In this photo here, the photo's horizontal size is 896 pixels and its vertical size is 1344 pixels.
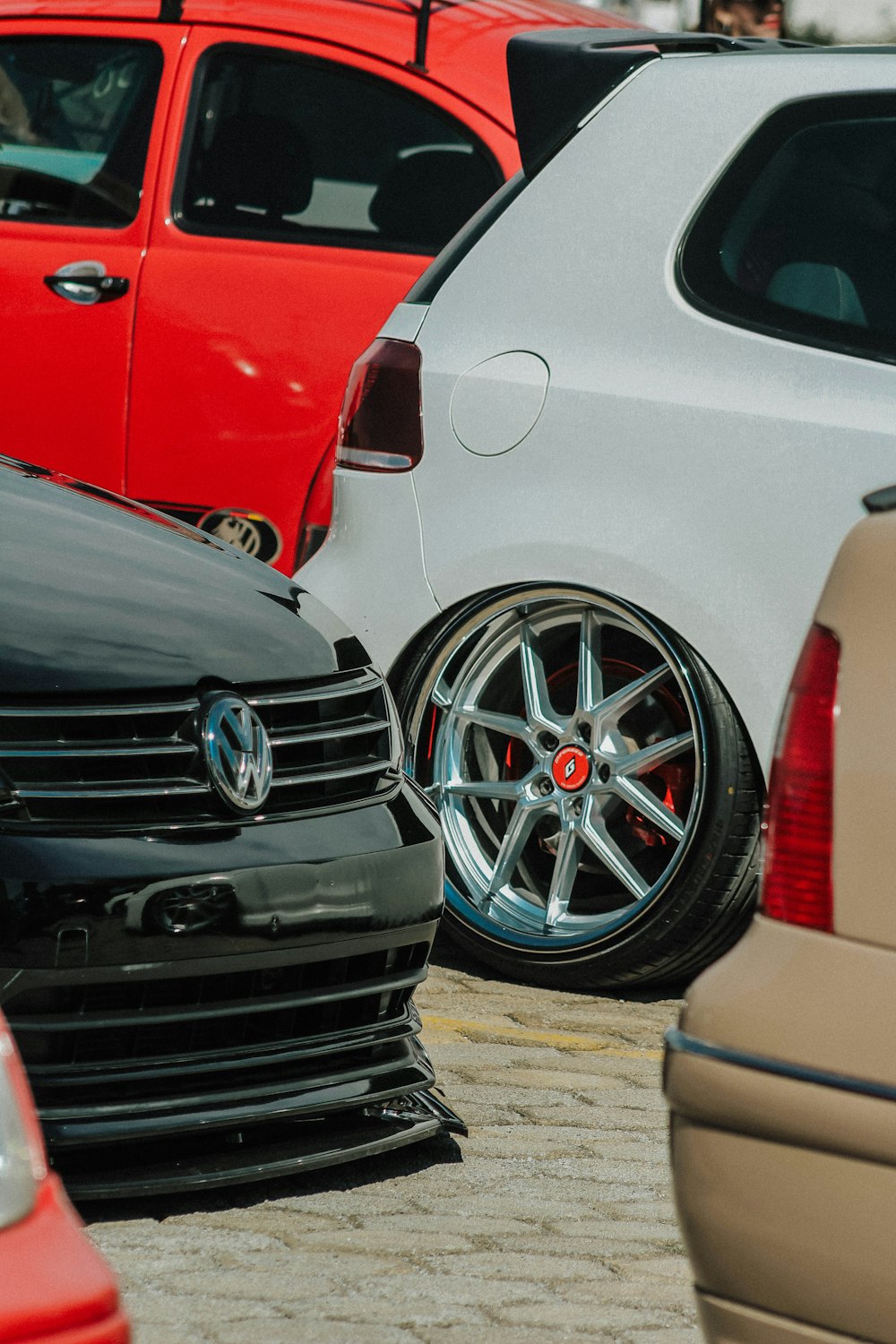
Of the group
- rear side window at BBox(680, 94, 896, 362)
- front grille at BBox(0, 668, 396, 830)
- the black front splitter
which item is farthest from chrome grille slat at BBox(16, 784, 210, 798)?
rear side window at BBox(680, 94, 896, 362)

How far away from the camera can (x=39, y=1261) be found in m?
1.61

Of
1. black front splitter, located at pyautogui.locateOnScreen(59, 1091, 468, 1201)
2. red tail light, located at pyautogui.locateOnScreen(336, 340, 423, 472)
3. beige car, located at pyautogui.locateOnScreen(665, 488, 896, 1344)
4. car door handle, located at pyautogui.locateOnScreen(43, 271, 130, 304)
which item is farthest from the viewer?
car door handle, located at pyautogui.locateOnScreen(43, 271, 130, 304)

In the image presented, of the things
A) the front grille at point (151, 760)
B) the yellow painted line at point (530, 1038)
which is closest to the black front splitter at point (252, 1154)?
the front grille at point (151, 760)

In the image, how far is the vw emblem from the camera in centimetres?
302

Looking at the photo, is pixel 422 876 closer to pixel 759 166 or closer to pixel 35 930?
pixel 35 930

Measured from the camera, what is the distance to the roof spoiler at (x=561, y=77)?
14.7 ft

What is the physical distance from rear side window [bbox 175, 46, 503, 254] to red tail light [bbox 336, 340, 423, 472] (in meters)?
1.20

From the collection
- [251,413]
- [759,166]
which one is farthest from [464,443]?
[251,413]

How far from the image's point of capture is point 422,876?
3.29 m

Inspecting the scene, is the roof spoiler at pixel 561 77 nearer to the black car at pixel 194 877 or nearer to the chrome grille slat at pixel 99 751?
the black car at pixel 194 877

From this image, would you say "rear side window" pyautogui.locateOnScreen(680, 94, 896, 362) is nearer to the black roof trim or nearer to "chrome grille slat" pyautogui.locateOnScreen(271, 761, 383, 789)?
"chrome grille slat" pyautogui.locateOnScreen(271, 761, 383, 789)

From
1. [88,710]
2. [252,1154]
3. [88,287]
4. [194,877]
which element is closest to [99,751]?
[88,710]

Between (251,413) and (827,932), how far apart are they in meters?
3.71

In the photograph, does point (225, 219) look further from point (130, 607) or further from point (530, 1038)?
point (130, 607)
